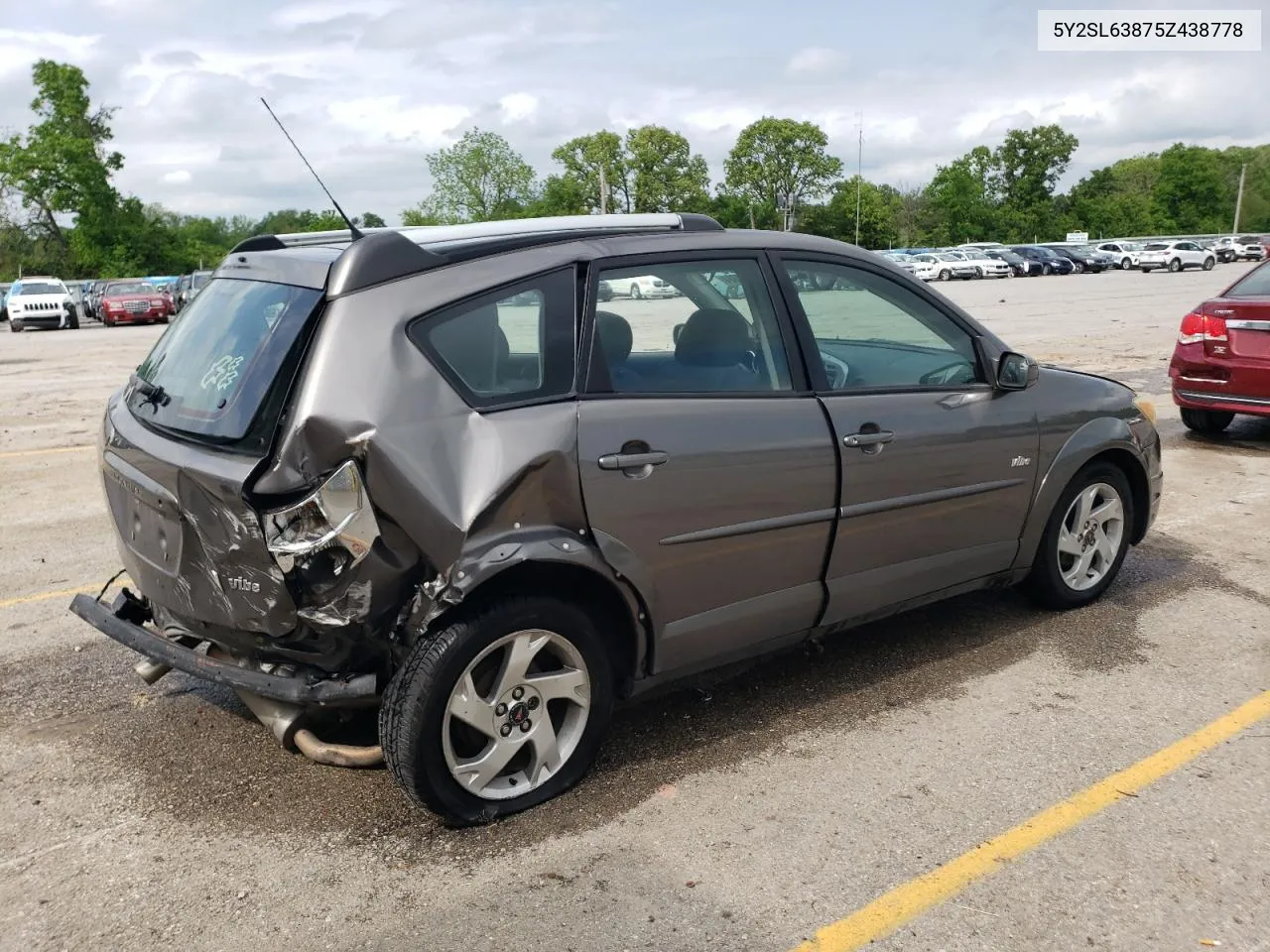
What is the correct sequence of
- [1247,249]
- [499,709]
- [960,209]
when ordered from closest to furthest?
1. [499,709]
2. [1247,249]
3. [960,209]

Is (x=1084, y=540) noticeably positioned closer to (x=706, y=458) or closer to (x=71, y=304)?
(x=706, y=458)

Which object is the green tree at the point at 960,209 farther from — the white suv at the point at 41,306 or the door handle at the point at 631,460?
the door handle at the point at 631,460

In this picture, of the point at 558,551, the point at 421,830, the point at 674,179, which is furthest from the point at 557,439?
the point at 674,179

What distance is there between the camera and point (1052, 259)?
57.7 m

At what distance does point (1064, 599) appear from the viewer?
16.2ft

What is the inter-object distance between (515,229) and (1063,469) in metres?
2.62

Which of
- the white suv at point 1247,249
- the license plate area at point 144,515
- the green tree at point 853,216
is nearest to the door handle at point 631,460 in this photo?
the license plate area at point 144,515

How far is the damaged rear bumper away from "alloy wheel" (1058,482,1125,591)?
3.25m

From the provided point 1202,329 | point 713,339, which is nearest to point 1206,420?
point 1202,329

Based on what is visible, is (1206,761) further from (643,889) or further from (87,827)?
(87,827)

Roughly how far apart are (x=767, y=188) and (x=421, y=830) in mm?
92600

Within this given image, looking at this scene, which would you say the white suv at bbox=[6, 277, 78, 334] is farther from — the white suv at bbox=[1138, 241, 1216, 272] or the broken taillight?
the white suv at bbox=[1138, 241, 1216, 272]

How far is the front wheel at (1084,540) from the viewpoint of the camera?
481 centimetres

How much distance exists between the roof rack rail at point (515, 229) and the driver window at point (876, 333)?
1.46 feet
